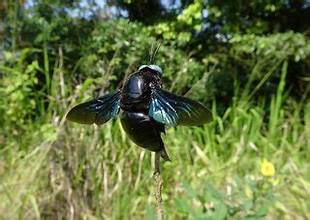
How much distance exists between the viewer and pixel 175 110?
15.5 inches

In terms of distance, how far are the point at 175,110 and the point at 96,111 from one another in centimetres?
9

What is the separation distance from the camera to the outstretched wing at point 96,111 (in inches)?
17.6

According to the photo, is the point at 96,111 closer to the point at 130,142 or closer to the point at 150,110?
the point at 150,110

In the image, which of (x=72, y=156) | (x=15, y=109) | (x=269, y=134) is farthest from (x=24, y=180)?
(x=269, y=134)

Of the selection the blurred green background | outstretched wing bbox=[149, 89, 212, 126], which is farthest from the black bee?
the blurred green background

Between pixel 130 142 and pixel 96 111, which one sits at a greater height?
pixel 96 111

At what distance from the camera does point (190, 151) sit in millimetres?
3369

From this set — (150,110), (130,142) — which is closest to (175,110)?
(150,110)

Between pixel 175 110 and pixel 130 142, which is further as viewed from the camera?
pixel 130 142

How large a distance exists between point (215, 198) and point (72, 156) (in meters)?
1.09

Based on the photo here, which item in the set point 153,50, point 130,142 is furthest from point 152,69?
point 130,142

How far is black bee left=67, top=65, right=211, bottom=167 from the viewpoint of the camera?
0.38m

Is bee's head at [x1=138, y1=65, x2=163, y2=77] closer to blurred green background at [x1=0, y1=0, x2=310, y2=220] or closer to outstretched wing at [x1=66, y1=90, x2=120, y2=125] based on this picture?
outstretched wing at [x1=66, y1=90, x2=120, y2=125]

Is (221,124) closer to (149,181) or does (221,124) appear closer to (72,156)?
(149,181)
